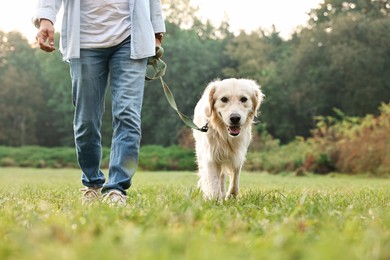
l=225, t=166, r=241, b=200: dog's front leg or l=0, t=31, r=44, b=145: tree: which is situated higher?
l=225, t=166, r=241, b=200: dog's front leg

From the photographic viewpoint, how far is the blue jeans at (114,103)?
158 inches

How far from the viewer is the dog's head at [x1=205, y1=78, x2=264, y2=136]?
4.79 m

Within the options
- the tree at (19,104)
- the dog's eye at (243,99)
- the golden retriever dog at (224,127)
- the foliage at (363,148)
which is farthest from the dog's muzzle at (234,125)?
the tree at (19,104)

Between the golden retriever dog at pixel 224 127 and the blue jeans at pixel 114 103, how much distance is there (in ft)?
3.12

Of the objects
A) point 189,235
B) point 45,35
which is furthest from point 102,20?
point 189,235

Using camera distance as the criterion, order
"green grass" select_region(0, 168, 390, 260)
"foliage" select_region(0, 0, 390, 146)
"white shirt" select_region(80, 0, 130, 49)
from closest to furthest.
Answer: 1. "green grass" select_region(0, 168, 390, 260)
2. "white shirt" select_region(80, 0, 130, 49)
3. "foliage" select_region(0, 0, 390, 146)

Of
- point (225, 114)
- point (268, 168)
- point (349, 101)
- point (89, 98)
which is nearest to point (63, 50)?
point (89, 98)

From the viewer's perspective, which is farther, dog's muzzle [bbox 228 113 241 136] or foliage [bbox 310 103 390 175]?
foliage [bbox 310 103 390 175]

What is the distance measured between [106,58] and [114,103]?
16.6 inches

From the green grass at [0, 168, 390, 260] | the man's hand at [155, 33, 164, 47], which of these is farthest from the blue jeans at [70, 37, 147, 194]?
the green grass at [0, 168, 390, 260]

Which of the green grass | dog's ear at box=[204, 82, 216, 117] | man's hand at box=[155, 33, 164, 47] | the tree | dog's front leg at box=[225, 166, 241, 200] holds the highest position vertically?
man's hand at box=[155, 33, 164, 47]

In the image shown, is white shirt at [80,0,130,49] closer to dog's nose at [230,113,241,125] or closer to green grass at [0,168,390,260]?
dog's nose at [230,113,241,125]

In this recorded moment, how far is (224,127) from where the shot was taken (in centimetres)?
495

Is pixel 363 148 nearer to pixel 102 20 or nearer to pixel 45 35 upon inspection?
pixel 102 20
